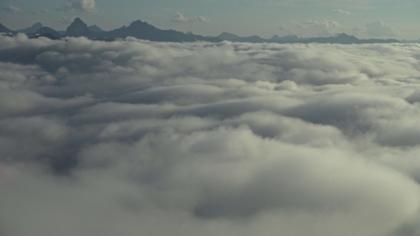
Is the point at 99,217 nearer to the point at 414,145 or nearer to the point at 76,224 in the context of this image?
the point at 76,224

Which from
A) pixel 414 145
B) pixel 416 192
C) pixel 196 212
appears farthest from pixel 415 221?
pixel 414 145

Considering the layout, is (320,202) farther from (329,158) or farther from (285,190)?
(329,158)

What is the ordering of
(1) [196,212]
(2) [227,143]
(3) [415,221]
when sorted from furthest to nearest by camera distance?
1. (2) [227,143]
2. (1) [196,212]
3. (3) [415,221]

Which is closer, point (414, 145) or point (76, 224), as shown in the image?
point (76, 224)

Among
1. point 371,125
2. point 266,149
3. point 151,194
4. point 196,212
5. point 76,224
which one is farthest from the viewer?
point 371,125

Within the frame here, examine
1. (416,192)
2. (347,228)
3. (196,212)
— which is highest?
(416,192)

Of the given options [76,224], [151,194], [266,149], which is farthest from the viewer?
[266,149]

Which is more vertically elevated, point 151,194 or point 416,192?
point 416,192

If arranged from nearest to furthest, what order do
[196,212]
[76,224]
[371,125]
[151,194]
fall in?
[76,224]
[196,212]
[151,194]
[371,125]

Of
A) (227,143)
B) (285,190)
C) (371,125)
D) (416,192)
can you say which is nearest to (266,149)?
(227,143)
